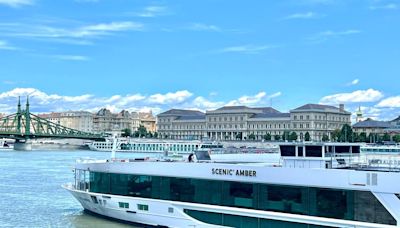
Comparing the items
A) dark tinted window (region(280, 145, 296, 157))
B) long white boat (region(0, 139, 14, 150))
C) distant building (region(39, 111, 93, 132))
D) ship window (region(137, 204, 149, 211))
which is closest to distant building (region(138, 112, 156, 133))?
distant building (region(39, 111, 93, 132))

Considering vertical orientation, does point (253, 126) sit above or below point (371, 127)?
above

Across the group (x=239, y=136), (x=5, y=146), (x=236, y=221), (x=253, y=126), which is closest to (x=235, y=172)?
(x=236, y=221)

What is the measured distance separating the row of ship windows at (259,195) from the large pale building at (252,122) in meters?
107

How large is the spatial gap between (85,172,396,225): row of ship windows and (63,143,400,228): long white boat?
19mm

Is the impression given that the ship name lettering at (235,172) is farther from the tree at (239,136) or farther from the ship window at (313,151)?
the tree at (239,136)

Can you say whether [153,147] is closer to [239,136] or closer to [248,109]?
[239,136]

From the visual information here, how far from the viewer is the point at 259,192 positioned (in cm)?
1308

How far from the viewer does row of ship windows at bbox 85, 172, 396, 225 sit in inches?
458

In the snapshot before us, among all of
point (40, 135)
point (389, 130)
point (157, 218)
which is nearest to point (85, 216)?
point (157, 218)

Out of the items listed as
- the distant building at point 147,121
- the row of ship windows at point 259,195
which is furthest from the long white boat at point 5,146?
the row of ship windows at point 259,195

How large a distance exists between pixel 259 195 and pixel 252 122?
12198 centimetres

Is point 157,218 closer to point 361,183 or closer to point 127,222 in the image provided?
point 127,222

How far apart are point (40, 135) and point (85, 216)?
7516 cm

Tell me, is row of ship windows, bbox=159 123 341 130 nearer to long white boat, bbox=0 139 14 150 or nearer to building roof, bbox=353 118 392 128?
building roof, bbox=353 118 392 128
